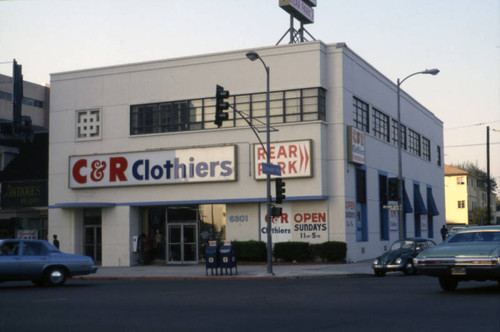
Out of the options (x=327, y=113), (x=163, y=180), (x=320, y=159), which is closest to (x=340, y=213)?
(x=320, y=159)

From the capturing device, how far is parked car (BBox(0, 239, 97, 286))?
20734 mm

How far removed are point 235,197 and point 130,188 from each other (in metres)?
6.45

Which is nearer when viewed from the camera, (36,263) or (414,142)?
(36,263)

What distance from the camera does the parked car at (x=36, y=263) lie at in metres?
20.7

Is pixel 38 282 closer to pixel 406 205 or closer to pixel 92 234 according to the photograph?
pixel 92 234

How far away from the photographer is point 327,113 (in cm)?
3588

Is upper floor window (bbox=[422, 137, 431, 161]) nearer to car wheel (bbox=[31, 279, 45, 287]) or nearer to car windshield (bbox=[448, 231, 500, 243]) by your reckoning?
car wheel (bbox=[31, 279, 45, 287])

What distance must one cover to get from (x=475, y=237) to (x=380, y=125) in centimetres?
2764

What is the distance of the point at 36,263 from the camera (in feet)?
Answer: 69.6

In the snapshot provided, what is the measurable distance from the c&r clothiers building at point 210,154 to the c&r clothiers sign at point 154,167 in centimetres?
6

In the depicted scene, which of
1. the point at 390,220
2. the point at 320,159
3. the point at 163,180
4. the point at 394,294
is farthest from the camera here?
the point at 390,220

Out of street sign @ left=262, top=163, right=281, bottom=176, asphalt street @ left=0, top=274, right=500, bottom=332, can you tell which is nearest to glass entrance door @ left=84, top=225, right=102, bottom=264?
street sign @ left=262, top=163, right=281, bottom=176

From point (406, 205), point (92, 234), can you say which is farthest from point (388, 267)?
point (406, 205)

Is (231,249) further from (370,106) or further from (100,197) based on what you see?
(370,106)
